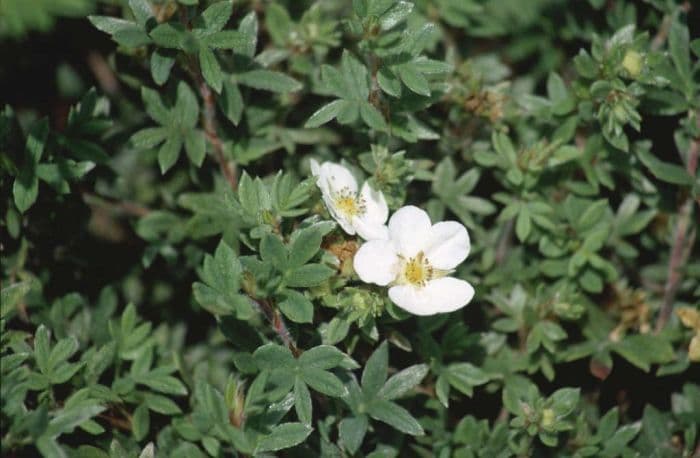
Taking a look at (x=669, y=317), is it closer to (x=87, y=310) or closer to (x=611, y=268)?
(x=611, y=268)

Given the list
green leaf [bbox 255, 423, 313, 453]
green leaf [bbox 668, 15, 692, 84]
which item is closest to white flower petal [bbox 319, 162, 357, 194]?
green leaf [bbox 255, 423, 313, 453]

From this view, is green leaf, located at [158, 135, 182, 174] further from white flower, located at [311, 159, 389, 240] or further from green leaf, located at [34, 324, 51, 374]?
green leaf, located at [34, 324, 51, 374]

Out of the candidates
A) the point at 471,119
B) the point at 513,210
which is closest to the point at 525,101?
the point at 471,119

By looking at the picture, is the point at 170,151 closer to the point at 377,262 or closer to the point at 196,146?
the point at 196,146

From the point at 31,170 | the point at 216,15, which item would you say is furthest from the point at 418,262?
the point at 31,170

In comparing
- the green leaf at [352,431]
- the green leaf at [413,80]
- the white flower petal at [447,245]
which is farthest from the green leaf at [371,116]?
the green leaf at [352,431]

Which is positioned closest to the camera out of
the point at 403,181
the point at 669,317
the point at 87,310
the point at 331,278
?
the point at 331,278
